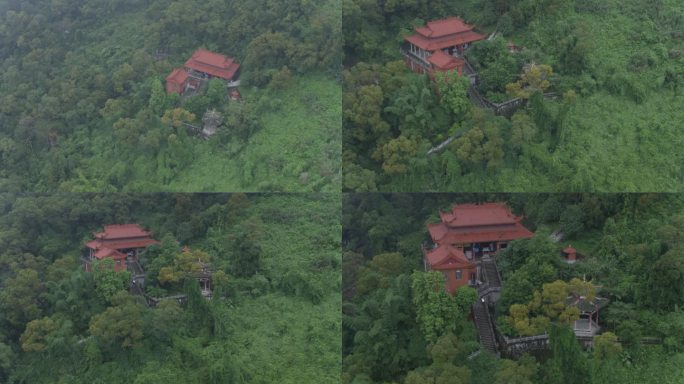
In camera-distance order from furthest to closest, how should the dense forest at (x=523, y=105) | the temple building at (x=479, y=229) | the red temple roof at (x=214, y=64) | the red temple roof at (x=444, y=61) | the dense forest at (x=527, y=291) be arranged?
the red temple roof at (x=214, y=64)
the red temple roof at (x=444, y=61)
the dense forest at (x=523, y=105)
the temple building at (x=479, y=229)
the dense forest at (x=527, y=291)

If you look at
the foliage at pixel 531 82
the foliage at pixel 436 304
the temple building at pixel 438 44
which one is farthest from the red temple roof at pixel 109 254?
the foliage at pixel 531 82

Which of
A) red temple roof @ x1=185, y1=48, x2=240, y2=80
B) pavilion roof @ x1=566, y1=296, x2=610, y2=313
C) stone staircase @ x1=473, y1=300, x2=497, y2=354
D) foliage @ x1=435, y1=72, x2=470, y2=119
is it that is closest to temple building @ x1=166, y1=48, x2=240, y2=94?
red temple roof @ x1=185, y1=48, x2=240, y2=80

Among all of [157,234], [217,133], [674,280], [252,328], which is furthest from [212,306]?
[674,280]

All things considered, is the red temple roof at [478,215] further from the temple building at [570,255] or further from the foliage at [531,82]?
the foliage at [531,82]

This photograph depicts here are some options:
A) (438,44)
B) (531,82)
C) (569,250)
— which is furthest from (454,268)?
(438,44)

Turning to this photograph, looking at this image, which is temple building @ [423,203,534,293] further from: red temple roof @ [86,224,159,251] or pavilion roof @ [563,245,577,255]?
red temple roof @ [86,224,159,251]

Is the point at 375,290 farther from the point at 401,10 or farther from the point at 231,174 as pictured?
the point at 401,10

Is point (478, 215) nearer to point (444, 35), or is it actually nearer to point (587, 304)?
point (587, 304)
